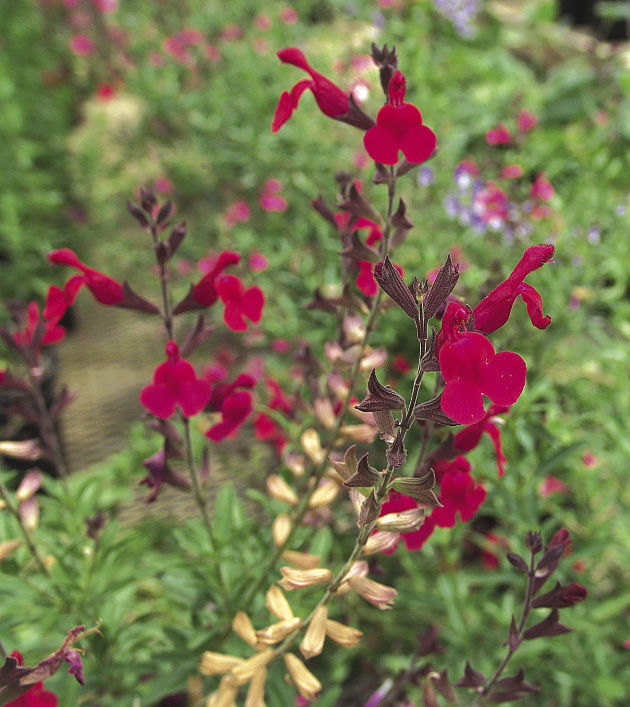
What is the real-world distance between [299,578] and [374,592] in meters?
0.09

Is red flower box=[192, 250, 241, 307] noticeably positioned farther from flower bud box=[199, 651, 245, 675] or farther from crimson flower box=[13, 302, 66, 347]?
flower bud box=[199, 651, 245, 675]

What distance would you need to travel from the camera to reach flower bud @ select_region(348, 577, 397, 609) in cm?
68

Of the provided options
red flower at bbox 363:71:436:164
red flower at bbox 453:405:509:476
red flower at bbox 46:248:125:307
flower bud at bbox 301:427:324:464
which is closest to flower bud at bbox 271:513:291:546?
flower bud at bbox 301:427:324:464

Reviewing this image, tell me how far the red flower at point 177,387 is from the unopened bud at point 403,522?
302 millimetres

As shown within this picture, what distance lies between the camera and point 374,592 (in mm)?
693

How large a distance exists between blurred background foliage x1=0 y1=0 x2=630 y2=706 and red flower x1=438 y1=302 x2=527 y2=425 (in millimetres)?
630

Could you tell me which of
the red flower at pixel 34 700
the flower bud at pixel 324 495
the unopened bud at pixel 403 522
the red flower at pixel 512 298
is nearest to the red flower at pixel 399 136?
the red flower at pixel 512 298

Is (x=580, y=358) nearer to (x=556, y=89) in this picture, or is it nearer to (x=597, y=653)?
(x=597, y=653)

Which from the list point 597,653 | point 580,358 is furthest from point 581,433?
point 597,653

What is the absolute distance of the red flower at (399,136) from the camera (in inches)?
26.7

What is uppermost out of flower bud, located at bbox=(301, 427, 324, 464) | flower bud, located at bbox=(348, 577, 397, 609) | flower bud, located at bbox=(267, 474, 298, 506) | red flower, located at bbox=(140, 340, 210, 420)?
red flower, located at bbox=(140, 340, 210, 420)

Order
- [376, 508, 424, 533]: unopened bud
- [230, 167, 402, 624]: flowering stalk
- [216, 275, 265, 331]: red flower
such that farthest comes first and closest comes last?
[216, 275, 265, 331]: red flower → [230, 167, 402, 624]: flowering stalk → [376, 508, 424, 533]: unopened bud

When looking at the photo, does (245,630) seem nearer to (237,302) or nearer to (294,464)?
(294,464)

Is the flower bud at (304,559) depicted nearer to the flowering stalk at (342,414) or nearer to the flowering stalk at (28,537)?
the flowering stalk at (342,414)
